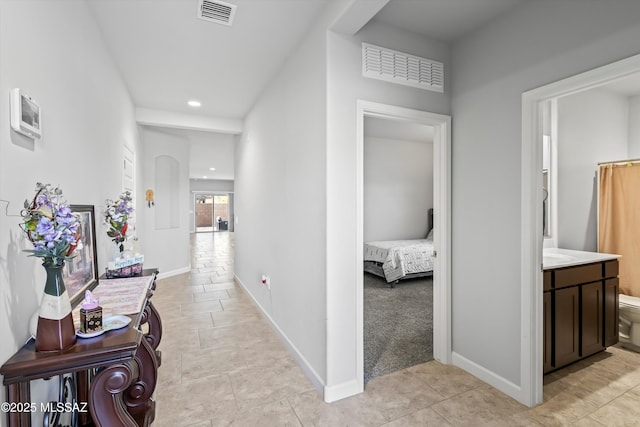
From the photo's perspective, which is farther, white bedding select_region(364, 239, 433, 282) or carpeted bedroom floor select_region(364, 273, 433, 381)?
white bedding select_region(364, 239, 433, 282)

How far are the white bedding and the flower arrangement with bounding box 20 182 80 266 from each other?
463cm

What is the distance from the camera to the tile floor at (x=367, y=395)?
1935mm

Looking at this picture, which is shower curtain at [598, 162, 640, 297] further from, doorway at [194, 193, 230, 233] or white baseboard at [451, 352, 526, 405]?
doorway at [194, 193, 230, 233]

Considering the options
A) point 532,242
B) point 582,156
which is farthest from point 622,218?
point 532,242

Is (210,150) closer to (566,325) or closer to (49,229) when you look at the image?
(49,229)

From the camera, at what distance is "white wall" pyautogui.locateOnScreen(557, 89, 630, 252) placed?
3.38 m

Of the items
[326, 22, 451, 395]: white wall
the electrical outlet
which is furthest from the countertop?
the electrical outlet

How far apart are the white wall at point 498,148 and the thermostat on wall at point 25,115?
2617 millimetres

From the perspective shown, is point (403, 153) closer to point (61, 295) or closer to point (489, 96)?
point (489, 96)

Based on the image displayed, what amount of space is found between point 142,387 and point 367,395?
143cm

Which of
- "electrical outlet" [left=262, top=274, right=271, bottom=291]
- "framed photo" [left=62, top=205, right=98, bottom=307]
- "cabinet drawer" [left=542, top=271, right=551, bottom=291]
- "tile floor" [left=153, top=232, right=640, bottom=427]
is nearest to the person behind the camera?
"framed photo" [left=62, top=205, right=98, bottom=307]

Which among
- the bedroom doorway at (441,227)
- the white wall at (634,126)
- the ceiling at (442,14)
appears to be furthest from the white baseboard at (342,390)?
the white wall at (634,126)

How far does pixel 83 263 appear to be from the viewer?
1.83 m

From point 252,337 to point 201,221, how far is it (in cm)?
1417
